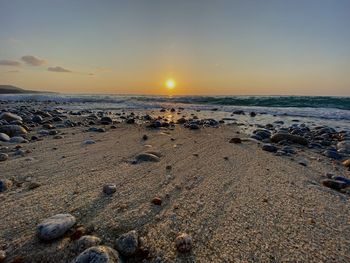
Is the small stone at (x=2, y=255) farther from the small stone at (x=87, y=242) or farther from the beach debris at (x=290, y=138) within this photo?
the beach debris at (x=290, y=138)

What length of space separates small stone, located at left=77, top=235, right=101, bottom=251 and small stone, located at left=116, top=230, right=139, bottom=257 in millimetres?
169

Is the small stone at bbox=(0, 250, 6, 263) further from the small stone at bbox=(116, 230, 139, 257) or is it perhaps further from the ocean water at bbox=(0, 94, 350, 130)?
the ocean water at bbox=(0, 94, 350, 130)

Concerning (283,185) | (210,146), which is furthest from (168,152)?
(283,185)

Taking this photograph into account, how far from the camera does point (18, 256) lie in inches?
72.7

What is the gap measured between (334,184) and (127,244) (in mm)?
3081

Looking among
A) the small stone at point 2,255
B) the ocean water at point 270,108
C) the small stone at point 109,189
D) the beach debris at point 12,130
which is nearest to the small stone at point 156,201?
the small stone at point 109,189

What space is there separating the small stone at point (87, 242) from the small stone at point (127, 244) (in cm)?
17

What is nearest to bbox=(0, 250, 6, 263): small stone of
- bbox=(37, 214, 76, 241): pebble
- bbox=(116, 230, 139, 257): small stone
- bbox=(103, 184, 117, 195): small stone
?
bbox=(37, 214, 76, 241): pebble

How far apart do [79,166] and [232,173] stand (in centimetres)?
243

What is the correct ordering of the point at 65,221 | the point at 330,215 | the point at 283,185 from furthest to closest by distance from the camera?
the point at 283,185, the point at 330,215, the point at 65,221

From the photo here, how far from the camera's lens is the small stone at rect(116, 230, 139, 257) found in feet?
6.21

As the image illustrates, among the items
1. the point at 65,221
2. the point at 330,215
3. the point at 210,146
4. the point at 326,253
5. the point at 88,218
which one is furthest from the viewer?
the point at 210,146

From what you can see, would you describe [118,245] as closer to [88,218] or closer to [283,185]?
[88,218]

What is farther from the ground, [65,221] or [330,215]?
[65,221]
